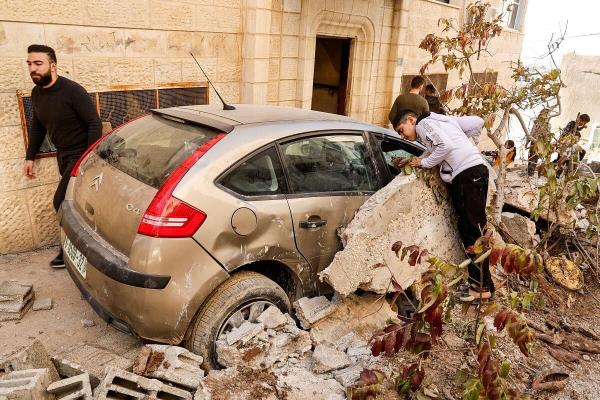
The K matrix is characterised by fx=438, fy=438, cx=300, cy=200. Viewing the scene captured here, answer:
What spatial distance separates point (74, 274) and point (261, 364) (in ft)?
4.63

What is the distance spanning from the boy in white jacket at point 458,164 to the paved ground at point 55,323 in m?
2.66

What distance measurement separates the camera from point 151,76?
5.21 m

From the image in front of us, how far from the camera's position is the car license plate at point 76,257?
279 cm

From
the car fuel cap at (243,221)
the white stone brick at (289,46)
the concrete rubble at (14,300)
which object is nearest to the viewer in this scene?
the car fuel cap at (243,221)

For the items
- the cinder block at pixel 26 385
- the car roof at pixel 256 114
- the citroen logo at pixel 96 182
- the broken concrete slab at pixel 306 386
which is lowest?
the broken concrete slab at pixel 306 386

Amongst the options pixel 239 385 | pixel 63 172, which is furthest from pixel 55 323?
pixel 239 385

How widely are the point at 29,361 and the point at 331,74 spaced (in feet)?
25.9

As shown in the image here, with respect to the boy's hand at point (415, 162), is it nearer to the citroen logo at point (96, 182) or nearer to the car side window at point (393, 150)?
the car side window at point (393, 150)

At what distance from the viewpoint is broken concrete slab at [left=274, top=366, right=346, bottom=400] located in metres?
2.53

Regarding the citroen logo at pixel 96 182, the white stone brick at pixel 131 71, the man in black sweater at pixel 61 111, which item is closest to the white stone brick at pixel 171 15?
the white stone brick at pixel 131 71

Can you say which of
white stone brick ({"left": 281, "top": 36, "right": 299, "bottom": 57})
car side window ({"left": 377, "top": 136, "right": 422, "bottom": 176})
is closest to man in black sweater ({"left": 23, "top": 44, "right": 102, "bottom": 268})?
car side window ({"left": 377, "top": 136, "right": 422, "bottom": 176})

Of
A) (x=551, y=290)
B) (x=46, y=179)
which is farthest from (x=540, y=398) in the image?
(x=46, y=179)

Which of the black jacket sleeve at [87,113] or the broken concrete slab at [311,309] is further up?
the black jacket sleeve at [87,113]

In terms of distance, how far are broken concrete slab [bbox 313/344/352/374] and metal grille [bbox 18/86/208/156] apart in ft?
11.3
